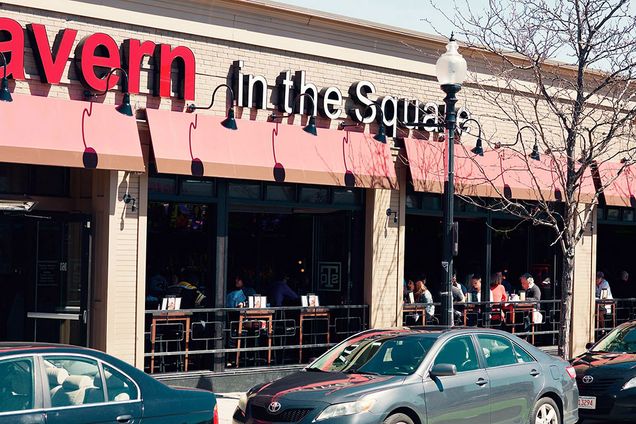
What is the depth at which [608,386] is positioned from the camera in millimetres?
13672

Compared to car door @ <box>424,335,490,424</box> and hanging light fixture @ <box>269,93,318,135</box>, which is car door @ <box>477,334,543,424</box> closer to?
car door @ <box>424,335,490,424</box>

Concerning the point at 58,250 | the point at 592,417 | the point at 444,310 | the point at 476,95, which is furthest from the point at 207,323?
the point at 476,95

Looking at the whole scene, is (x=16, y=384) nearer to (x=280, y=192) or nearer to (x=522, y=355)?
(x=522, y=355)

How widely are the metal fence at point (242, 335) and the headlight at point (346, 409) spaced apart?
18.6ft

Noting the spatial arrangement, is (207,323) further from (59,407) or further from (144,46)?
(59,407)

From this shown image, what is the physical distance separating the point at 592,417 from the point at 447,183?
3684 mm

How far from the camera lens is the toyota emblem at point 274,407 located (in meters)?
10.6

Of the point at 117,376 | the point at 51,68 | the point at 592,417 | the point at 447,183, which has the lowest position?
the point at 592,417

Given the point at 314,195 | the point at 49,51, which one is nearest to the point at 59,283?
the point at 49,51

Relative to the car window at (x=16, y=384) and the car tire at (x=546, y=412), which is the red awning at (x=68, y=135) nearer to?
the car window at (x=16, y=384)

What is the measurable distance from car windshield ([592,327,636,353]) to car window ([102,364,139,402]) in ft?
28.6

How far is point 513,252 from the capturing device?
76.7 ft

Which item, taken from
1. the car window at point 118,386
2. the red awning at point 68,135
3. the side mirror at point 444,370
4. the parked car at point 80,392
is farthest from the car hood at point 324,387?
the red awning at point 68,135

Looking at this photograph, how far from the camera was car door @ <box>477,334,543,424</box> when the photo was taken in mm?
11508
